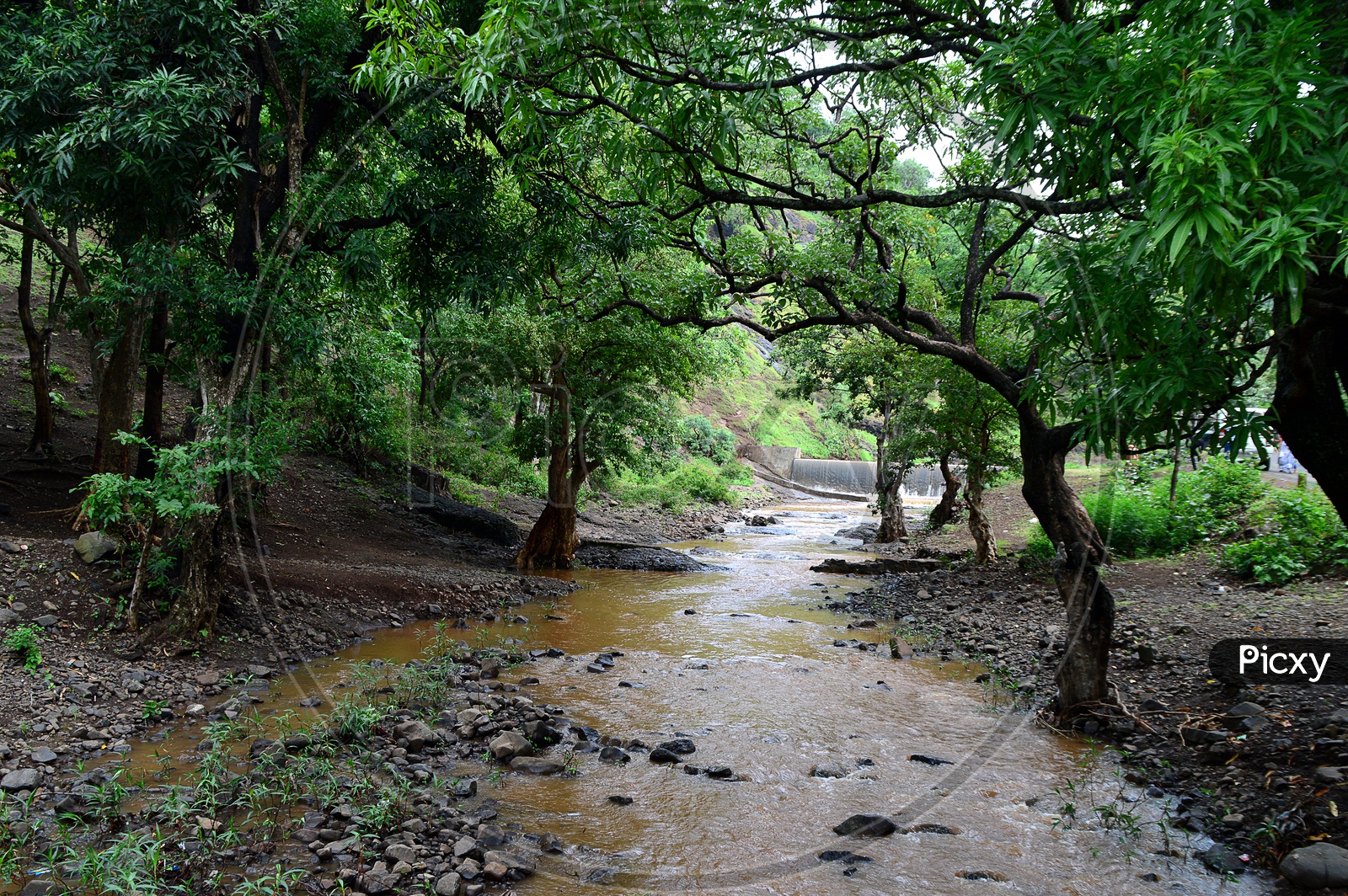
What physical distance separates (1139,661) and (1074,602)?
84.9 inches

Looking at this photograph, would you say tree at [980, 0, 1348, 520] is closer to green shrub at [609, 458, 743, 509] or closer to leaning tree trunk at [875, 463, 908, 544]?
leaning tree trunk at [875, 463, 908, 544]

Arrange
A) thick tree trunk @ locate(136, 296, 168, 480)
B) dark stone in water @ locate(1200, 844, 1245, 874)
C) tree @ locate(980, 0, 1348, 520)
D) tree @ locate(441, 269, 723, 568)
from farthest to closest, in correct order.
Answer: tree @ locate(441, 269, 723, 568)
thick tree trunk @ locate(136, 296, 168, 480)
dark stone in water @ locate(1200, 844, 1245, 874)
tree @ locate(980, 0, 1348, 520)

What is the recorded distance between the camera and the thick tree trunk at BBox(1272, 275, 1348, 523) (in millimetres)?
4293

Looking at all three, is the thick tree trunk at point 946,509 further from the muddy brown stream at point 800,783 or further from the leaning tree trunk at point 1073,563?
the leaning tree trunk at point 1073,563

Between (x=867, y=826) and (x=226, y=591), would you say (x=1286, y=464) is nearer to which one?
(x=867, y=826)

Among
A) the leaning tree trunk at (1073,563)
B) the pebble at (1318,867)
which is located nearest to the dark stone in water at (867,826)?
the pebble at (1318,867)

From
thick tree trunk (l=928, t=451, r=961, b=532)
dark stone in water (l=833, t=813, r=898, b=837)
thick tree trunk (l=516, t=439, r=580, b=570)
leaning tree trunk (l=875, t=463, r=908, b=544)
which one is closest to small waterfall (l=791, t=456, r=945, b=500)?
thick tree trunk (l=928, t=451, r=961, b=532)

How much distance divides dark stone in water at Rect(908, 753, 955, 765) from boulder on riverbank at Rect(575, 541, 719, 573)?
36.8 feet

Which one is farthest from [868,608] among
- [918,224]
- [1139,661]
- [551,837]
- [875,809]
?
[551,837]

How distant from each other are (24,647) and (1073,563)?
8923 millimetres

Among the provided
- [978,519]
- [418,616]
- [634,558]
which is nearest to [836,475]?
[634,558]

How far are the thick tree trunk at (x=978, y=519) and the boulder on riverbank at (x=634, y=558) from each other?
5.80 meters

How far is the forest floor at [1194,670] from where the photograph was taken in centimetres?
486

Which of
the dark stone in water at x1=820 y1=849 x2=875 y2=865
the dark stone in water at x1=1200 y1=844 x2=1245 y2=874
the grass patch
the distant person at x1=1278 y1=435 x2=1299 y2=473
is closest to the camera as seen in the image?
the dark stone in water at x1=1200 y1=844 x2=1245 y2=874
